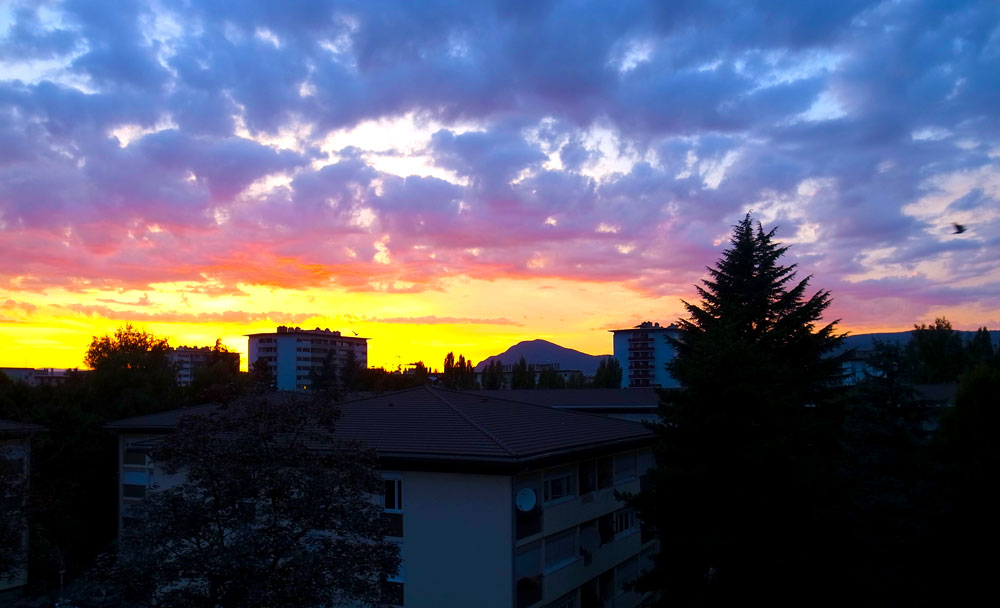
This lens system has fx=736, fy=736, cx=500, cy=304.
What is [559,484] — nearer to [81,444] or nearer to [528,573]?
[528,573]

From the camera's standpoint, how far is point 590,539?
20922 millimetres

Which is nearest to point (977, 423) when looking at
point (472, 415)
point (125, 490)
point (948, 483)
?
point (948, 483)

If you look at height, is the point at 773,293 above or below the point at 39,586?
above

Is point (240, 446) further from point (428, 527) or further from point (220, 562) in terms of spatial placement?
point (428, 527)

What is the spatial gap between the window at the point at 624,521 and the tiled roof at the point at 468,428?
2354 mm

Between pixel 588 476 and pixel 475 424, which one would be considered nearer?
pixel 475 424

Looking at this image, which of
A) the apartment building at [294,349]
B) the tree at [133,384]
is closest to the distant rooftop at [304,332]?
the apartment building at [294,349]

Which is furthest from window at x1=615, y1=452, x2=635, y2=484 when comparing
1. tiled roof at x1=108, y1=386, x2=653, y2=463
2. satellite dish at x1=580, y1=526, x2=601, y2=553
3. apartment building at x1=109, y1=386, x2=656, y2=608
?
satellite dish at x1=580, y1=526, x2=601, y2=553

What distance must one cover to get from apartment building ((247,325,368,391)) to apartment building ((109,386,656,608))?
122239mm

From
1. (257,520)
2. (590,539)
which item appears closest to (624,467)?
(590,539)

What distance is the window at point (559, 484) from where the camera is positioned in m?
18.8

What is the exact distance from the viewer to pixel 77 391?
1656 inches

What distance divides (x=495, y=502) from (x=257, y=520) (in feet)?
23.0

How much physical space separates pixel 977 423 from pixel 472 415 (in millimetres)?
14809
